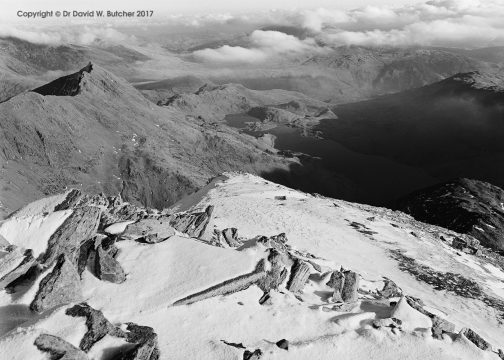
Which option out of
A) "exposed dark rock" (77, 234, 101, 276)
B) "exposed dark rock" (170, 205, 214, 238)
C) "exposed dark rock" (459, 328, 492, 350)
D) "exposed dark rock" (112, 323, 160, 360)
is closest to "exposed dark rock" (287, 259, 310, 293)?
"exposed dark rock" (459, 328, 492, 350)

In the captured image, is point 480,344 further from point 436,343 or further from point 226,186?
point 226,186

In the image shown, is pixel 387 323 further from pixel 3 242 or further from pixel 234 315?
pixel 3 242

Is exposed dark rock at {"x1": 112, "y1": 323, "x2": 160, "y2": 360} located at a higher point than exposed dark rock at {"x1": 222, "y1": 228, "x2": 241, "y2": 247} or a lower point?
higher

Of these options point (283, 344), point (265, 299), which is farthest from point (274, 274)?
point (283, 344)

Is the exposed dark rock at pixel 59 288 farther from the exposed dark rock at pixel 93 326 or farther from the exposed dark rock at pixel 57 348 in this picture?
the exposed dark rock at pixel 57 348

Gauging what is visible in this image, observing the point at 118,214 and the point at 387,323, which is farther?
the point at 118,214

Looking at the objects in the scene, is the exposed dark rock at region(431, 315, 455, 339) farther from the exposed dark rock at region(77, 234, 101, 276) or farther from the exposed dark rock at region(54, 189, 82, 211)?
the exposed dark rock at region(54, 189, 82, 211)

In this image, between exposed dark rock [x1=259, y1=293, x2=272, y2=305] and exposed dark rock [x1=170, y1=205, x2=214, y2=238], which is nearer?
exposed dark rock [x1=259, y1=293, x2=272, y2=305]
